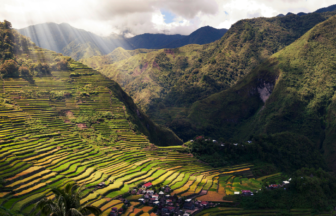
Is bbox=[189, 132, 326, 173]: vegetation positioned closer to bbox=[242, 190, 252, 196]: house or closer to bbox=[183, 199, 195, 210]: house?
bbox=[242, 190, 252, 196]: house

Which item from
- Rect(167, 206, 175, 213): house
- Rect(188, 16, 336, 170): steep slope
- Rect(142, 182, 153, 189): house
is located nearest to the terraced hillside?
Rect(142, 182, 153, 189): house

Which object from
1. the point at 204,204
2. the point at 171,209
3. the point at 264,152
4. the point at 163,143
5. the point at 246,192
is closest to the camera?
the point at 171,209

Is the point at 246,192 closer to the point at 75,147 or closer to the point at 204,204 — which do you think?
the point at 204,204

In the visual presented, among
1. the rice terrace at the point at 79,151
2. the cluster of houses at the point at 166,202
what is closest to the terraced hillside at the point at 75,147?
the rice terrace at the point at 79,151

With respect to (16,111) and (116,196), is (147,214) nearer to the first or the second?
(116,196)

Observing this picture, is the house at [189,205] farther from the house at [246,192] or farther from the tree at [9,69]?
the tree at [9,69]

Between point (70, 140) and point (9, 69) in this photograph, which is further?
point (9, 69)

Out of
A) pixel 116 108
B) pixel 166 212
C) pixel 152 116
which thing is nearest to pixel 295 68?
pixel 152 116

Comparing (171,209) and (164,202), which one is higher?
(164,202)

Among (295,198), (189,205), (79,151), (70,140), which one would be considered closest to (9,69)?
(70,140)
